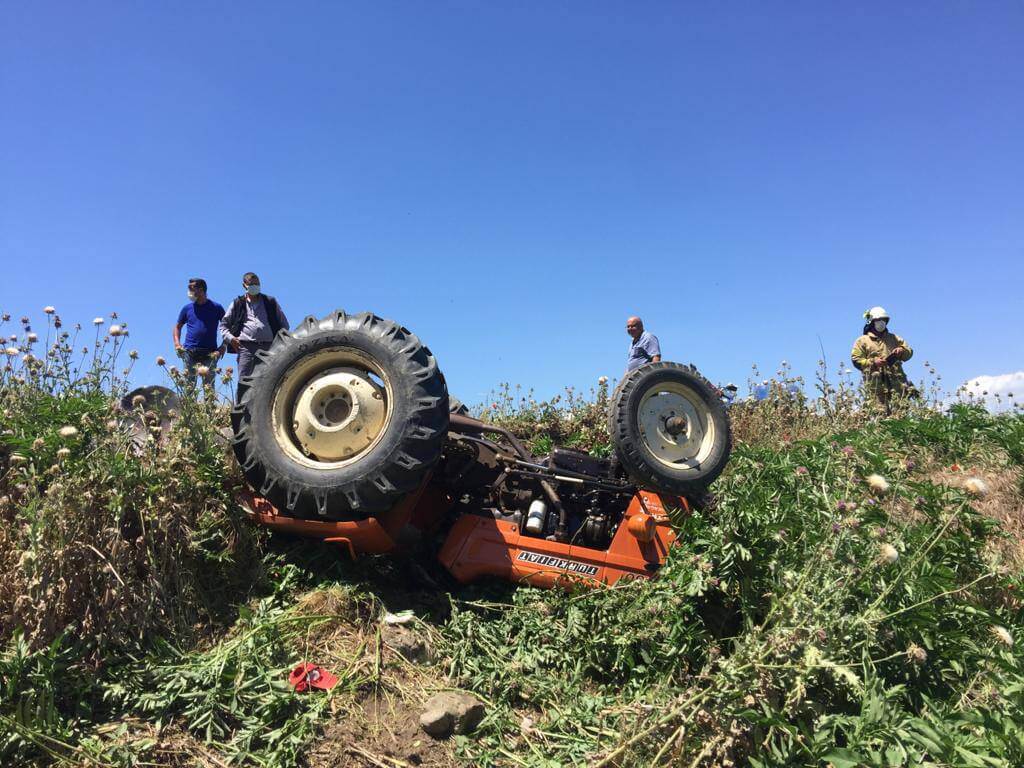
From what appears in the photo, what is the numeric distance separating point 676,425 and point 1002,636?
1.96 meters

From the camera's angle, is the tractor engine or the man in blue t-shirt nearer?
the tractor engine

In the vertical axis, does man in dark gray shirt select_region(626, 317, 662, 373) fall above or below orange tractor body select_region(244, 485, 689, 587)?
above

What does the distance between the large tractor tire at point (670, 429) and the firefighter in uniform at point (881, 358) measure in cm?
482

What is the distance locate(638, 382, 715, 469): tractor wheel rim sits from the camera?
4.09m

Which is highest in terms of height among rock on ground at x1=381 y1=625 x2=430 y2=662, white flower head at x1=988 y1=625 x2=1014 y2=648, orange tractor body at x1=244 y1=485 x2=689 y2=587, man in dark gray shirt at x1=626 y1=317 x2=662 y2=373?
man in dark gray shirt at x1=626 y1=317 x2=662 y2=373

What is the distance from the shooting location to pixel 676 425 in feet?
13.6

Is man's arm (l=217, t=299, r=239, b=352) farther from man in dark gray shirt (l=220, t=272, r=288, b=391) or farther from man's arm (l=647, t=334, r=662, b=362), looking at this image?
man's arm (l=647, t=334, r=662, b=362)

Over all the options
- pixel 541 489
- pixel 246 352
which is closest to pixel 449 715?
pixel 541 489

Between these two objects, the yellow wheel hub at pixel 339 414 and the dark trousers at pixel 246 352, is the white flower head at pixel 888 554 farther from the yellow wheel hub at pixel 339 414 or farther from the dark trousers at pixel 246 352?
the dark trousers at pixel 246 352

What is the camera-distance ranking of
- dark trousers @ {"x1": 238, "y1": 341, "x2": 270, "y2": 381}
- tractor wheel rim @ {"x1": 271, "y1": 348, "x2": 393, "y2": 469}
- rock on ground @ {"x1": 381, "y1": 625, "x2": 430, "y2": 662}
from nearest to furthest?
rock on ground @ {"x1": 381, "y1": 625, "x2": 430, "y2": 662} → tractor wheel rim @ {"x1": 271, "y1": 348, "x2": 393, "y2": 469} → dark trousers @ {"x1": 238, "y1": 341, "x2": 270, "y2": 381}

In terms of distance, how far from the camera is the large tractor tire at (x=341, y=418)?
3.50 m

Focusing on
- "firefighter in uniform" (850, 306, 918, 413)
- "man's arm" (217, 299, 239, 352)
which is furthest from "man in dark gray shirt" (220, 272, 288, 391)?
"firefighter in uniform" (850, 306, 918, 413)

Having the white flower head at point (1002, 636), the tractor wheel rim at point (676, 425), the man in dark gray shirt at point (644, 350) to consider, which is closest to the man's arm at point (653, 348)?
the man in dark gray shirt at point (644, 350)

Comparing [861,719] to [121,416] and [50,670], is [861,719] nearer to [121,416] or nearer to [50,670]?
[50,670]
